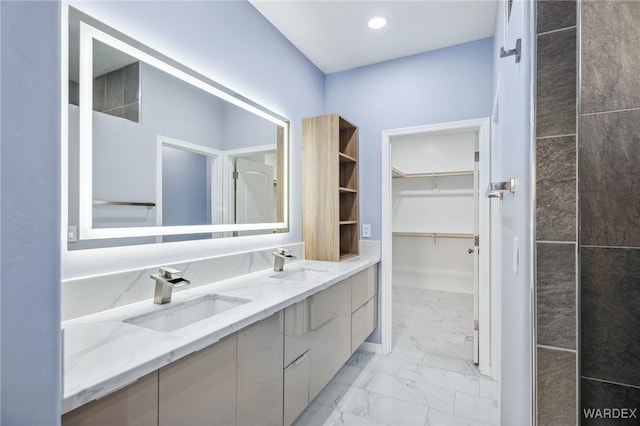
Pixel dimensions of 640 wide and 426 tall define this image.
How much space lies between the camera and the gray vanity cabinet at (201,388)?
0.89 m

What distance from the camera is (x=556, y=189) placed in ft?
2.69

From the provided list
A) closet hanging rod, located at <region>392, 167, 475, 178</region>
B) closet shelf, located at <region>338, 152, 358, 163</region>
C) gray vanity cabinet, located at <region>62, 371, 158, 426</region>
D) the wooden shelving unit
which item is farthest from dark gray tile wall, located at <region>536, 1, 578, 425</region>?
closet hanging rod, located at <region>392, 167, 475, 178</region>

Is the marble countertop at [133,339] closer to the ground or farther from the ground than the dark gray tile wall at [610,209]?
closer to the ground

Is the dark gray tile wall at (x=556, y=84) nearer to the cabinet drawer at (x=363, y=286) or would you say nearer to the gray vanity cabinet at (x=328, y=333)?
the gray vanity cabinet at (x=328, y=333)

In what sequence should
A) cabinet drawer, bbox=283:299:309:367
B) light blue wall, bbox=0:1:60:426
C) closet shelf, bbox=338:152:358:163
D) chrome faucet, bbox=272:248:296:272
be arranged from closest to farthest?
light blue wall, bbox=0:1:60:426 < cabinet drawer, bbox=283:299:309:367 < chrome faucet, bbox=272:248:296:272 < closet shelf, bbox=338:152:358:163

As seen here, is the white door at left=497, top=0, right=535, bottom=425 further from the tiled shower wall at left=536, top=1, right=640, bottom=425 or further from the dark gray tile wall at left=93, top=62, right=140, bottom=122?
the dark gray tile wall at left=93, top=62, right=140, bottom=122

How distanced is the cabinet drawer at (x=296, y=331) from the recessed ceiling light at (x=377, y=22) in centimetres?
202

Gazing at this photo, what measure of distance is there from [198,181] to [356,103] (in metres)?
1.81

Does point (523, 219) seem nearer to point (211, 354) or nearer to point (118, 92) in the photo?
point (211, 354)

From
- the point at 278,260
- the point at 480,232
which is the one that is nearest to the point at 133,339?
the point at 278,260

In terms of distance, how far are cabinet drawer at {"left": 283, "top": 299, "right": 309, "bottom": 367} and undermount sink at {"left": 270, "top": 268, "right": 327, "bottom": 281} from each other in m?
0.41

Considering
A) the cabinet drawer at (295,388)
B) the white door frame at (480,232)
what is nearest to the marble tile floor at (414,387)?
the white door frame at (480,232)

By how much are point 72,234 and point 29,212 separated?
1.00 metres

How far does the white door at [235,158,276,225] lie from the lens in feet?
6.52
